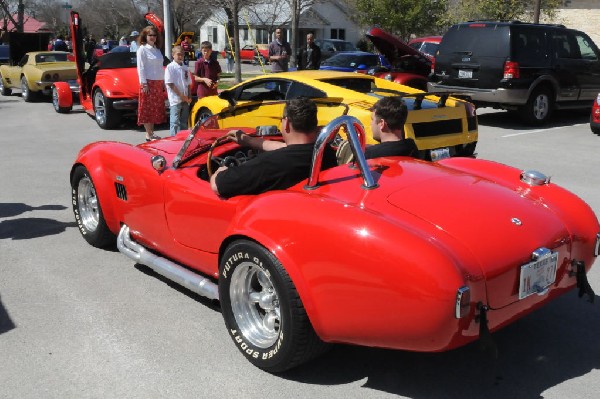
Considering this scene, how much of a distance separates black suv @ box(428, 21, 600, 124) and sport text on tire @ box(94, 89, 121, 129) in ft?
21.2

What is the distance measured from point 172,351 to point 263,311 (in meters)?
0.59

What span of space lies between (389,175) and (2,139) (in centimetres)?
955

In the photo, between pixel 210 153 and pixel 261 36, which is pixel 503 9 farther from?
pixel 210 153

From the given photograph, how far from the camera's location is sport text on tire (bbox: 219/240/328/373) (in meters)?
3.11

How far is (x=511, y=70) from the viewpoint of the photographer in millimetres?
12133

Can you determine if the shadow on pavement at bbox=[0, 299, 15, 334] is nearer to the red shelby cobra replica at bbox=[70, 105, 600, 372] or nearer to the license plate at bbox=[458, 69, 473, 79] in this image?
the red shelby cobra replica at bbox=[70, 105, 600, 372]

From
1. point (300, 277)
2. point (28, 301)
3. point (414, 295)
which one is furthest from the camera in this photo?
point (28, 301)

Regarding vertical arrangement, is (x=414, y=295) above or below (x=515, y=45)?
below

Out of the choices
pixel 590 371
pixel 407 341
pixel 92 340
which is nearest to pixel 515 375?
pixel 590 371

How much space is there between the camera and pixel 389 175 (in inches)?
137

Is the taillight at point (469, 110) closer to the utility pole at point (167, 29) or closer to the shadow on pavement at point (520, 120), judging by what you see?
the shadow on pavement at point (520, 120)

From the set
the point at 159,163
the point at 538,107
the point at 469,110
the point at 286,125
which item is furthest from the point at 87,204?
the point at 538,107

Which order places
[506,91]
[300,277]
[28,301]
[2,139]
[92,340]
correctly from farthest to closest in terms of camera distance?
[506,91] → [2,139] → [28,301] → [92,340] → [300,277]

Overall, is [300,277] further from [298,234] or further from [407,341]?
[407,341]
